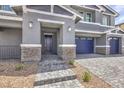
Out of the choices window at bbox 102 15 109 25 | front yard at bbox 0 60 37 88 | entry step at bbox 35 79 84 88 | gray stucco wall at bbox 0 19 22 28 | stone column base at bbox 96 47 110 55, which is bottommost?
entry step at bbox 35 79 84 88

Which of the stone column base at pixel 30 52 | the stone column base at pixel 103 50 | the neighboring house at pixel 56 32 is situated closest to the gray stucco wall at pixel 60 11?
the neighboring house at pixel 56 32

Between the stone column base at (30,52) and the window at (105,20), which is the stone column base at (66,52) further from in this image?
the window at (105,20)

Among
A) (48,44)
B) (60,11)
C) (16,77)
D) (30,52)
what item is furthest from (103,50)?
(16,77)

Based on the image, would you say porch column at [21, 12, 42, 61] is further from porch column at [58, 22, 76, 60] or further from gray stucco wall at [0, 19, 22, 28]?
porch column at [58, 22, 76, 60]

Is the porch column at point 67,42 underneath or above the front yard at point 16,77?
above

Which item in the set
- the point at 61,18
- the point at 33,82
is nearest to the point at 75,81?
the point at 33,82

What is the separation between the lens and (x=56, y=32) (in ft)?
44.0

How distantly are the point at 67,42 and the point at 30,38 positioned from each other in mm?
3204

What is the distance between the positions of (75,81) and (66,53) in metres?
4.63

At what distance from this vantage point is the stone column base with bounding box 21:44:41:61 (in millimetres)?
9500

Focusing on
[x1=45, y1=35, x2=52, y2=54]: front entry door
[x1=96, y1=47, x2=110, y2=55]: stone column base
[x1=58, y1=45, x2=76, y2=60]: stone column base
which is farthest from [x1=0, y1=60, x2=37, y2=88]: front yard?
[x1=96, y1=47, x2=110, y2=55]: stone column base

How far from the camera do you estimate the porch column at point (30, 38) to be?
951 cm
